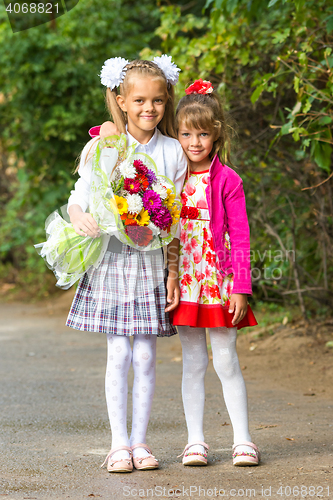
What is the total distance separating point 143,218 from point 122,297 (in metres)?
0.37

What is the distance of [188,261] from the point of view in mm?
2742

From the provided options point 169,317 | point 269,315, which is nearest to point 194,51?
point 269,315

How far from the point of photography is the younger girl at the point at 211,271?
2.68 meters

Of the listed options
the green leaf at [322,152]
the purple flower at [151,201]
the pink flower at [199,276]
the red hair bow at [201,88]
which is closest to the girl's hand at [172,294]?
the pink flower at [199,276]

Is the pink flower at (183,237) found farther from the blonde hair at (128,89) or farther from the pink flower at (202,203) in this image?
the blonde hair at (128,89)

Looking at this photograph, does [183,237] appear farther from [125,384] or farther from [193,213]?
[125,384]

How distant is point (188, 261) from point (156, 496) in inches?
40.6

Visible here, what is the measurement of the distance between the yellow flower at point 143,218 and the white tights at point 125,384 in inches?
20.7

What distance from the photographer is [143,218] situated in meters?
2.52

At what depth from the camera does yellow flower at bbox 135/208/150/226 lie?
8.25 ft

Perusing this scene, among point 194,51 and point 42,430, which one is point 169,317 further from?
point 194,51

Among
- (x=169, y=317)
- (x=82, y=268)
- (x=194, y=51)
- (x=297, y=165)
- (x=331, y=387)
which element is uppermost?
(x=194, y=51)

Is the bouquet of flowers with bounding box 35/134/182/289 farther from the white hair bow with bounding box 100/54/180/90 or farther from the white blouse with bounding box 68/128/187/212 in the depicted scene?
the white hair bow with bounding box 100/54/180/90

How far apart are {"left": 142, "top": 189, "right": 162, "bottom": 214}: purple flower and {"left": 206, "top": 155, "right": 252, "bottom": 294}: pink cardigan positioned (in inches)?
11.7
